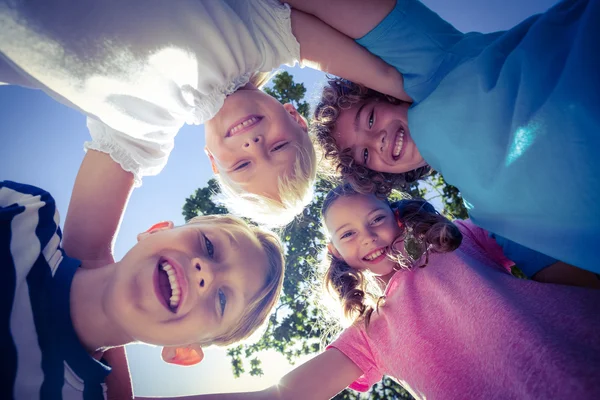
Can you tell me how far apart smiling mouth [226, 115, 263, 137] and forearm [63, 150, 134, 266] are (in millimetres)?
715

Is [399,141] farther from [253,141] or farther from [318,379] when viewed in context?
[318,379]

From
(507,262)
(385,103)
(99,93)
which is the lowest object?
(507,262)

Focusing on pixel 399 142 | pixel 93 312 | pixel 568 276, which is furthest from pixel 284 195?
pixel 568 276

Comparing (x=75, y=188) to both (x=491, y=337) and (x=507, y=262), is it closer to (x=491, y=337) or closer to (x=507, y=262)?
(x=491, y=337)

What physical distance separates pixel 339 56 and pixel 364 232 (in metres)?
1.49

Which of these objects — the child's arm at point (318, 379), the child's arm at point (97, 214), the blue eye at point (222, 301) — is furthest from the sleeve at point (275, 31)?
the child's arm at point (318, 379)

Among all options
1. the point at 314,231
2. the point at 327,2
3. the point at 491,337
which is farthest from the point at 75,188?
the point at 314,231

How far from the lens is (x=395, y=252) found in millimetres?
2816

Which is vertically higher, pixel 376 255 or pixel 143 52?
pixel 143 52

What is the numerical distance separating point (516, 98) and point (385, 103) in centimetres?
115

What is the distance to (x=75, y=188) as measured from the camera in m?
2.16

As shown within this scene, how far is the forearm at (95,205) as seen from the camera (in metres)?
2.10

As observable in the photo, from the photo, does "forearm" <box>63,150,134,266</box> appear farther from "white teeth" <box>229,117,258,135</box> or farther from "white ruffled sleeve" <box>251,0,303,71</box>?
"white ruffled sleeve" <box>251,0,303,71</box>

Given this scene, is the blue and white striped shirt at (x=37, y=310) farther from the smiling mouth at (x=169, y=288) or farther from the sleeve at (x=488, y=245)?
the sleeve at (x=488, y=245)
